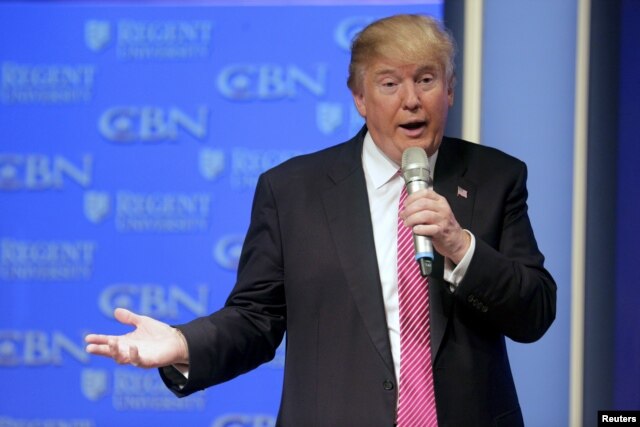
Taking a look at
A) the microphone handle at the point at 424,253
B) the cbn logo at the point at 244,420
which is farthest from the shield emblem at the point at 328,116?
the microphone handle at the point at 424,253

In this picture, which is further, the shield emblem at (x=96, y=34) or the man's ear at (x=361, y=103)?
the shield emblem at (x=96, y=34)

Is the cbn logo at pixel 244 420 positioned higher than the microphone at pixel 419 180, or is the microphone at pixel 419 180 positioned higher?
the microphone at pixel 419 180

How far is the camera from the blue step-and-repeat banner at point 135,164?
12.0 feet

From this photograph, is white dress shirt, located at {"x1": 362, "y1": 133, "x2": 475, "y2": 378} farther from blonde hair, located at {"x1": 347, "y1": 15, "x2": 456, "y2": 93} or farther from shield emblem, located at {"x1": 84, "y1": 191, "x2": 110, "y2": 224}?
shield emblem, located at {"x1": 84, "y1": 191, "x2": 110, "y2": 224}

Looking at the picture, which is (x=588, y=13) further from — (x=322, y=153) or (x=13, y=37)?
(x=13, y=37)

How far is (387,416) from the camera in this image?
184 cm

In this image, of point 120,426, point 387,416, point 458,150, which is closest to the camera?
point 387,416

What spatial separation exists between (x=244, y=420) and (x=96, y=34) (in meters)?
1.56

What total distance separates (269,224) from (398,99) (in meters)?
0.38

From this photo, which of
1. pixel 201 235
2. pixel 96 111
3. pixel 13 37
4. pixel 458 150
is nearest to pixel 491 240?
pixel 458 150

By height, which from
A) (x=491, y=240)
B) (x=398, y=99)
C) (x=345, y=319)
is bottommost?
(x=345, y=319)

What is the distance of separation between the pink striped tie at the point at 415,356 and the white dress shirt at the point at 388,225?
0.9 inches

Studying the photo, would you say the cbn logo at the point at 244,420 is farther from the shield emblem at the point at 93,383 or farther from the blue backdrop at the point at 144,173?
the shield emblem at the point at 93,383

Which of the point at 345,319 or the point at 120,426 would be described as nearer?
the point at 345,319
